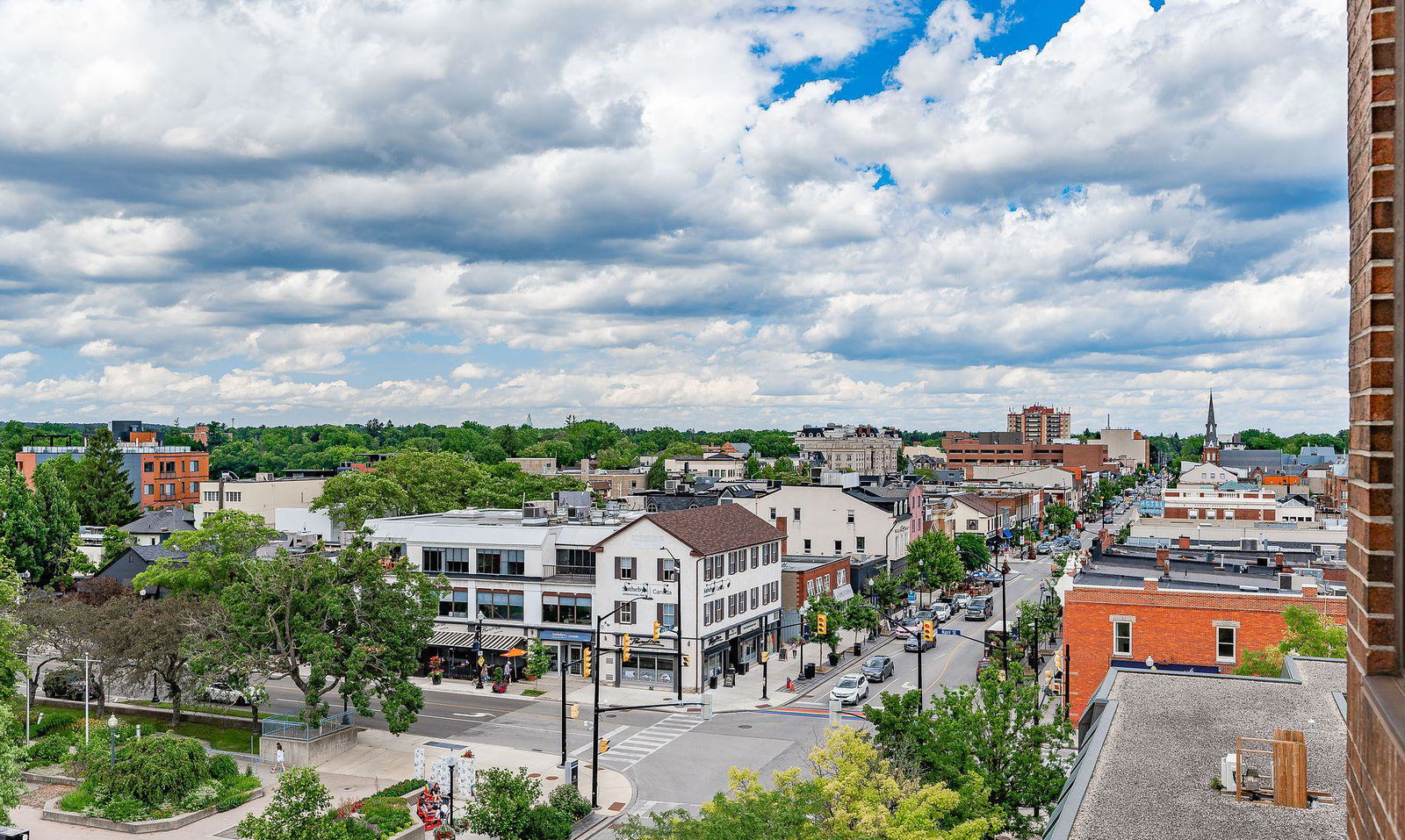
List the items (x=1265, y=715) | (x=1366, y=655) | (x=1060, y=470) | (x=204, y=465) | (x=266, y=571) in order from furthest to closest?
(x=1060, y=470) < (x=204, y=465) < (x=266, y=571) < (x=1265, y=715) < (x=1366, y=655)

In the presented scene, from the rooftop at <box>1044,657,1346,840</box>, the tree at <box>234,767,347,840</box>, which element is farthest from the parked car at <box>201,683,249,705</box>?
the rooftop at <box>1044,657,1346,840</box>

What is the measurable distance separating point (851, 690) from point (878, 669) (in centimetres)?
572

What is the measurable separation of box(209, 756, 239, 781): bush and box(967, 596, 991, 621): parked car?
180 ft

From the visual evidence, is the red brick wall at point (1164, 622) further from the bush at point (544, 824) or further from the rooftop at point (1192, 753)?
the bush at point (544, 824)

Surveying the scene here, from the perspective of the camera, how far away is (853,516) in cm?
8881

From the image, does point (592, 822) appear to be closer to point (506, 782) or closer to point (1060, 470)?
point (506, 782)

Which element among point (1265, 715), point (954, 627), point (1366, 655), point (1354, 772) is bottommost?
point (954, 627)

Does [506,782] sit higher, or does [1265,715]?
[1265,715]

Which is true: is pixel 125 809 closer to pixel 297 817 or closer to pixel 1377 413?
pixel 297 817

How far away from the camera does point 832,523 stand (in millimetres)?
89375

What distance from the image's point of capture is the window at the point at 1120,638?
47094 mm

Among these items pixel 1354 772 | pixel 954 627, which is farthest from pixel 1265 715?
pixel 954 627

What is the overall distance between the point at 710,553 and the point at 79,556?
2328 inches

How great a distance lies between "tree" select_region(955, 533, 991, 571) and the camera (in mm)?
94250
